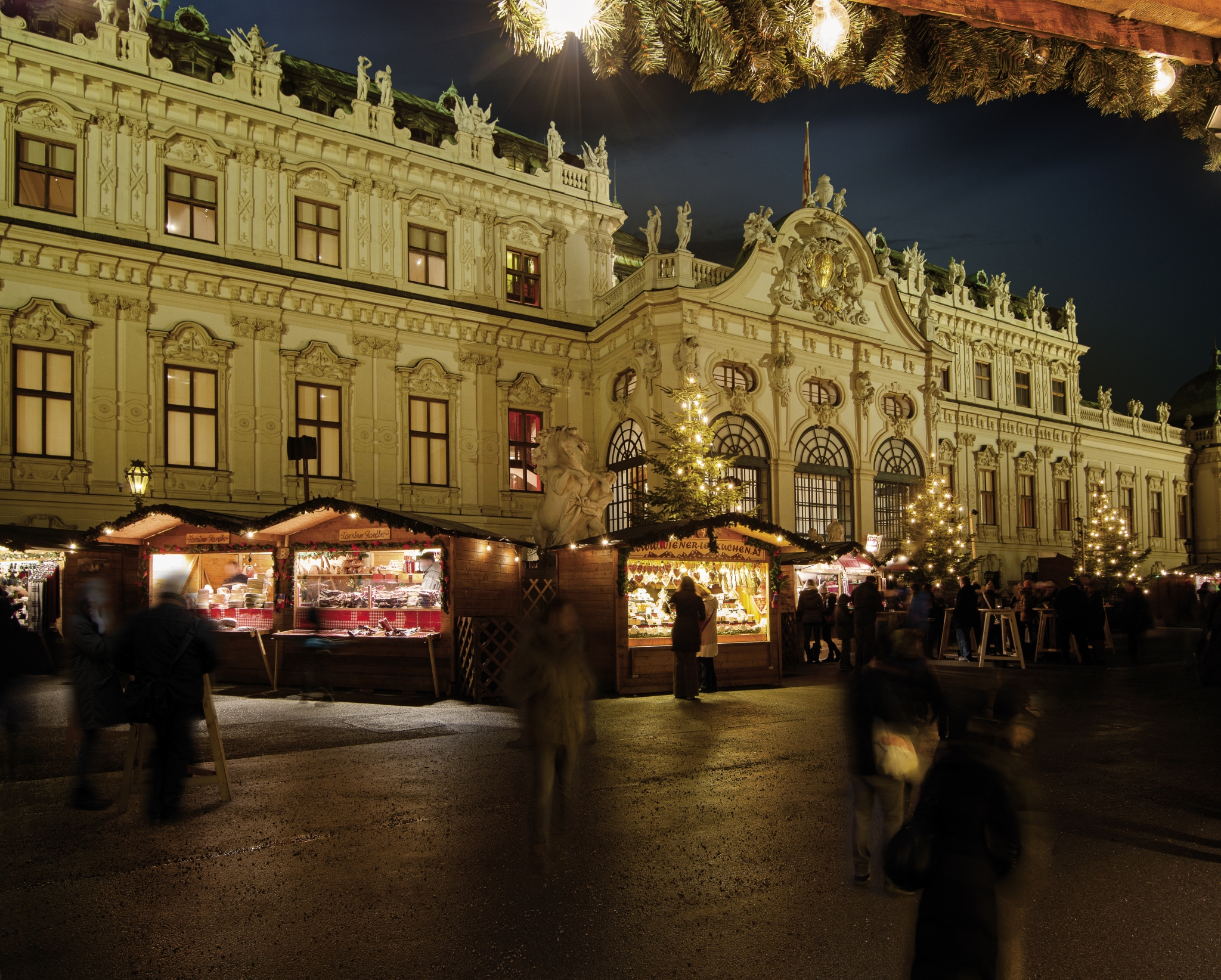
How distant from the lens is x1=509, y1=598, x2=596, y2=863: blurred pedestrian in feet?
19.1

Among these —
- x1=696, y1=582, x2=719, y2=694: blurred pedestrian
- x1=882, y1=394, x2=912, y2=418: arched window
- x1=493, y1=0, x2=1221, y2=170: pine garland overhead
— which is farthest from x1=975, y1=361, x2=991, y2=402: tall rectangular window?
x1=493, y1=0, x2=1221, y2=170: pine garland overhead

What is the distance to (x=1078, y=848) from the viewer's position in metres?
6.21

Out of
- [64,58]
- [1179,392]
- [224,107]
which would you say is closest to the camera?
[64,58]

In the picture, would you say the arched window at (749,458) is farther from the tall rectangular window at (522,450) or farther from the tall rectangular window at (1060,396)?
the tall rectangular window at (1060,396)

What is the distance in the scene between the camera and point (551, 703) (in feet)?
19.3

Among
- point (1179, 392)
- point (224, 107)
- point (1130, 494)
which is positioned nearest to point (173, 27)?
point (224, 107)

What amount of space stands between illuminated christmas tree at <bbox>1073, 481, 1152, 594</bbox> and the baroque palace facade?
11328 mm

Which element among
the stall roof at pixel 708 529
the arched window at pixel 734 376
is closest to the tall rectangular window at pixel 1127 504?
the arched window at pixel 734 376

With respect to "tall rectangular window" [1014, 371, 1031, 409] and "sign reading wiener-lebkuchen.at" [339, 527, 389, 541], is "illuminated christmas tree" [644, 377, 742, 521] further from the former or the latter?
"tall rectangular window" [1014, 371, 1031, 409]

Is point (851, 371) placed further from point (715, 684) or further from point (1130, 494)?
point (1130, 494)

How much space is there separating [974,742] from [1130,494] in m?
52.7

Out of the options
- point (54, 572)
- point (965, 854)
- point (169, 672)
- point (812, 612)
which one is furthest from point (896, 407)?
point (965, 854)

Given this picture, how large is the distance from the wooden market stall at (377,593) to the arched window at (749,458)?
13.3 metres

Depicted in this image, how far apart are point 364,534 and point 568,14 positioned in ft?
42.7
